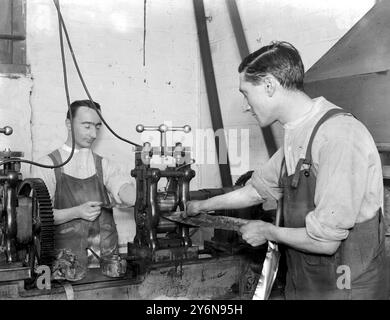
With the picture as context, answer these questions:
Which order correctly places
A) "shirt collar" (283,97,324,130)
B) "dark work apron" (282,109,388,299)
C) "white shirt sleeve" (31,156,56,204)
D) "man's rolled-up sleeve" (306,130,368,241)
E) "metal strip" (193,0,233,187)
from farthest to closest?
"metal strip" (193,0,233,187)
"white shirt sleeve" (31,156,56,204)
"shirt collar" (283,97,324,130)
"dark work apron" (282,109,388,299)
"man's rolled-up sleeve" (306,130,368,241)

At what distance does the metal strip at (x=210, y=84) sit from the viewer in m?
3.69

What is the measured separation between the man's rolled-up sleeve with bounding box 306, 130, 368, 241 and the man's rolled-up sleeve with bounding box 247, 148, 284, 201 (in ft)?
1.41

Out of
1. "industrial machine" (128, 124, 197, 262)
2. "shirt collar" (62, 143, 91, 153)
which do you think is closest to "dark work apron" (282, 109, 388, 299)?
"industrial machine" (128, 124, 197, 262)

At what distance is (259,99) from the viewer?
5.43ft

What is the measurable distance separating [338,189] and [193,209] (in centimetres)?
95

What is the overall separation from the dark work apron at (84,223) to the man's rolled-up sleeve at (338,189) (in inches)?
67.2

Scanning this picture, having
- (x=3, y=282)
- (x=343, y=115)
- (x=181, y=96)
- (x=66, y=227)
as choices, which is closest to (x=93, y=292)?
(x=3, y=282)

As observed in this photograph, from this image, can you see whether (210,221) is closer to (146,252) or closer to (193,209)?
(193,209)

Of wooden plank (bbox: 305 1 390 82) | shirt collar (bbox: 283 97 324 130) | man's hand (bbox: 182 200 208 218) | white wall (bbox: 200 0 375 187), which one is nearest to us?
shirt collar (bbox: 283 97 324 130)

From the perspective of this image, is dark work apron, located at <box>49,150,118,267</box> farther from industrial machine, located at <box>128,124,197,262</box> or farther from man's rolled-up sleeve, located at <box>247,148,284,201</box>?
man's rolled-up sleeve, located at <box>247,148,284,201</box>

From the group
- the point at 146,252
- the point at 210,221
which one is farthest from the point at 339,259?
the point at 146,252

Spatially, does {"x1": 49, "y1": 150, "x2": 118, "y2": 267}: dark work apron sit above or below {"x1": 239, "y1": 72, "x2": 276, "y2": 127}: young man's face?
below

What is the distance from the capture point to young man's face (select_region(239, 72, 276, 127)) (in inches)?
64.5

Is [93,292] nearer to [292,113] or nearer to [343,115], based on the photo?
[292,113]
